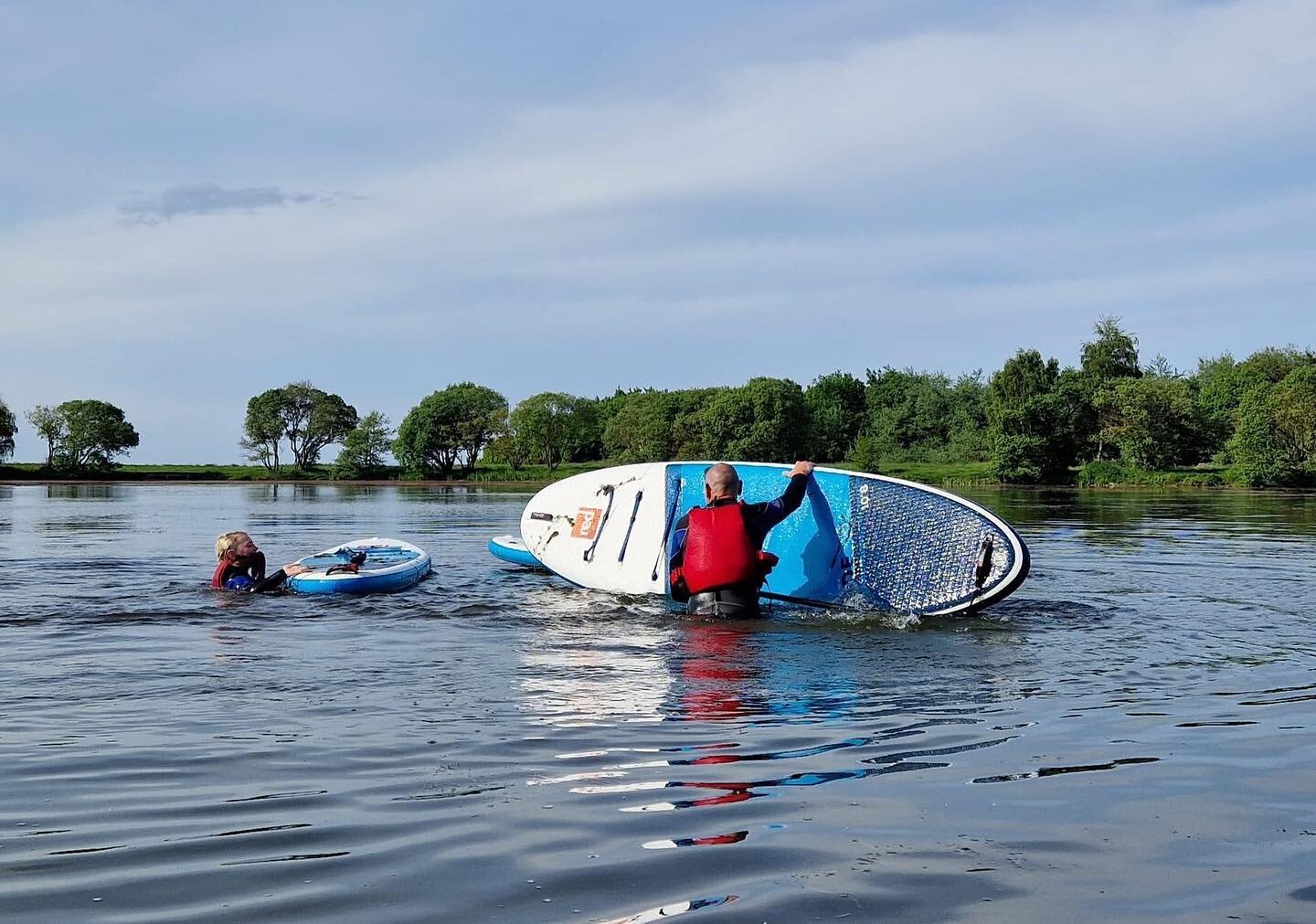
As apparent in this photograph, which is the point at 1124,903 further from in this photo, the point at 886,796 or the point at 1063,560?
the point at 1063,560

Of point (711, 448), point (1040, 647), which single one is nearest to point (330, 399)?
point (711, 448)

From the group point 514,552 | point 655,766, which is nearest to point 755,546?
point 655,766

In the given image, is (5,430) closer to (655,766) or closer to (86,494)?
(86,494)

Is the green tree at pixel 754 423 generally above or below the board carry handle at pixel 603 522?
above

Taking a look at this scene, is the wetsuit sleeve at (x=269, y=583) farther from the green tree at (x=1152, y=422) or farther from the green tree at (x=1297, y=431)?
the green tree at (x=1152, y=422)

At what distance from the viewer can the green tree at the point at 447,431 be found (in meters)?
113

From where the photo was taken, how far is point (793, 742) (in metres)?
6.61

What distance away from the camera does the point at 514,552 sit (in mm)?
19781

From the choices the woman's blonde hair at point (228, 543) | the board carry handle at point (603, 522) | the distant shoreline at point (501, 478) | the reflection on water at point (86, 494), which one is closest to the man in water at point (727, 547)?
the board carry handle at point (603, 522)

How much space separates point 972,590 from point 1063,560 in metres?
8.30

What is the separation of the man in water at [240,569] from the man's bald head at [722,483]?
6.08 m

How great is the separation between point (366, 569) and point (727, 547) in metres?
6.23

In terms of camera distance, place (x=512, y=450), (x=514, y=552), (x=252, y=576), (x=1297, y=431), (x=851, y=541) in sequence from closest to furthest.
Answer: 1. (x=851, y=541)
2. (x=252, y=576)
3. (x=514, y=552)
4. (x=1297, y=431)
5. (x=512, y=450)

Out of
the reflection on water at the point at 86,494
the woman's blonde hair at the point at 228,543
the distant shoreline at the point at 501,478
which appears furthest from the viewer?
the distant shoreline at the point at 501,478
